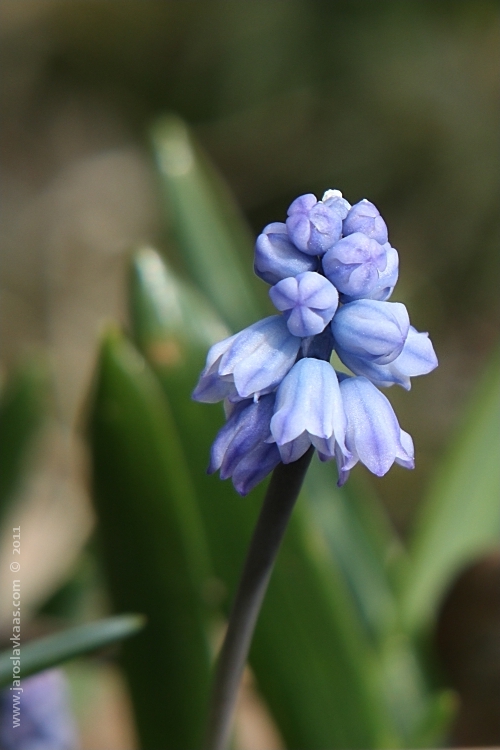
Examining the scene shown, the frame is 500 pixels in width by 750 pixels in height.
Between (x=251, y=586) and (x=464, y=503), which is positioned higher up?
(x=464, y=503)

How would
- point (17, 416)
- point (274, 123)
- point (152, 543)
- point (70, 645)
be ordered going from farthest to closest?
point (274, 123)
point (17, 416)
point (152, 543)
point (70, 645)

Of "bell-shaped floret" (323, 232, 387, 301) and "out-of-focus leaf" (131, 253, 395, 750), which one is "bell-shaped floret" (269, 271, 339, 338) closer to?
"bell-shaped floret" (323, 232, 387, 301)

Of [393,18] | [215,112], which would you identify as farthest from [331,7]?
[215,112]

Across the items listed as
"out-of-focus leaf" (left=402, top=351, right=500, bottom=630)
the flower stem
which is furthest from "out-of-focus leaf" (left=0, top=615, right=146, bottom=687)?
"out-of-focus leaf" (left=402, top=351, right=500, bottom=630)

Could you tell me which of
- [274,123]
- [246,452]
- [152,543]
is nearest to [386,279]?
[246,452]

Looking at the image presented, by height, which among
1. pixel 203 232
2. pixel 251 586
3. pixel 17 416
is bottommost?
pixel 251 586

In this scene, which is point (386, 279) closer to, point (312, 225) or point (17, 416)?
point (312, 225)
